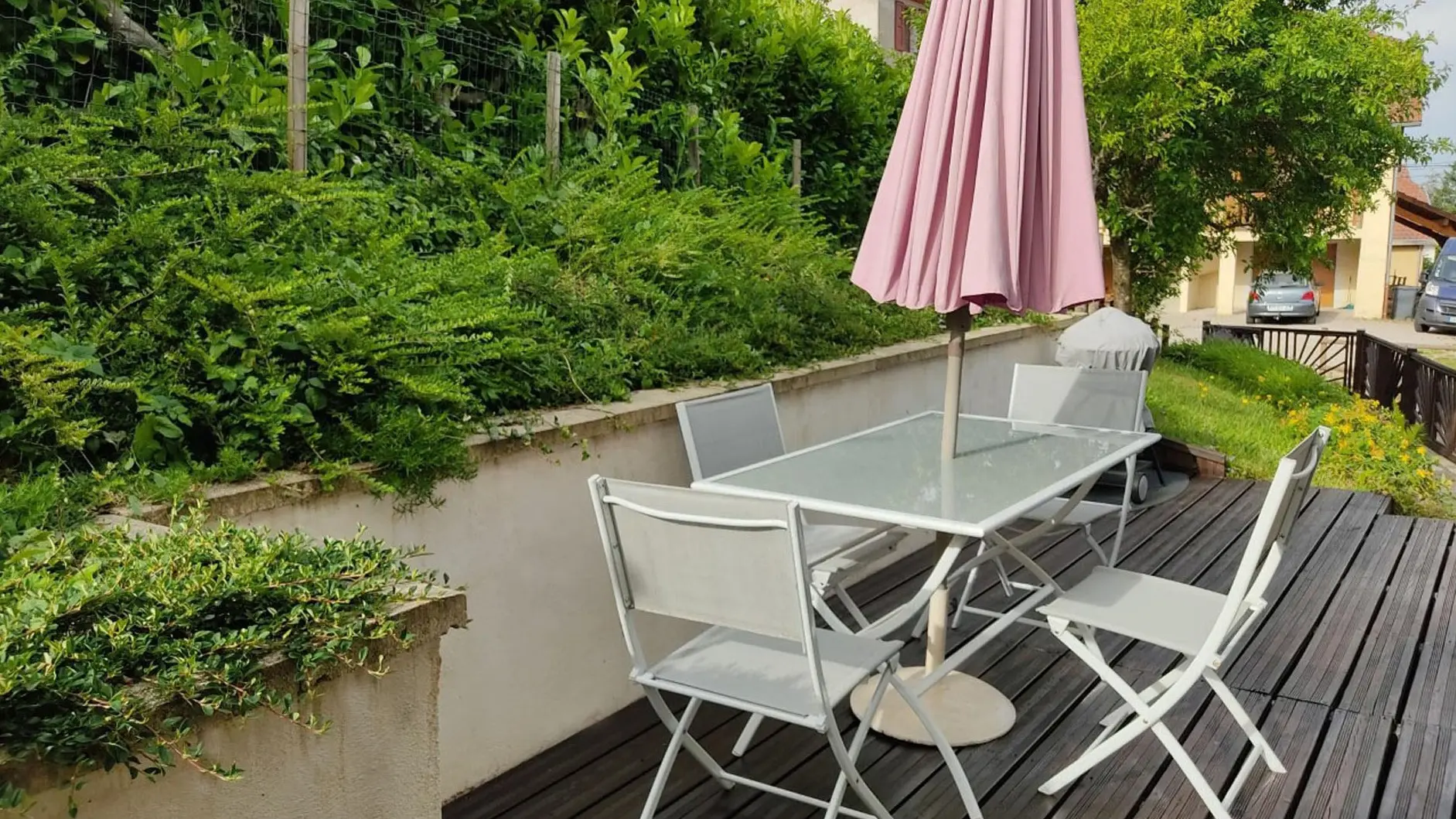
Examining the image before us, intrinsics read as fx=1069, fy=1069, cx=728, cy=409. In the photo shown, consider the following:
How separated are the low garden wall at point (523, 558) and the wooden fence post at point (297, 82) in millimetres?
1374

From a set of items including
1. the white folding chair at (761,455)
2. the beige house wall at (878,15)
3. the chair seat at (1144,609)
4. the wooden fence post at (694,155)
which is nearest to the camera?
the chair seat at (1144,609)

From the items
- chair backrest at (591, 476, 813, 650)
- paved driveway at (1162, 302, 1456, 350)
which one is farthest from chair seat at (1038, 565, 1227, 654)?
paved driveway at (1162, 302, 1456, 350)

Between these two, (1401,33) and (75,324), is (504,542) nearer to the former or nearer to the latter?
(75,324)

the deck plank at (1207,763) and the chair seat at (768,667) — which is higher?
the chair seat at (768,667)

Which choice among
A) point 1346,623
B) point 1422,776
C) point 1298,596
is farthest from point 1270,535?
point 1298,596

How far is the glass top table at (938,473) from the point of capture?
2914mm

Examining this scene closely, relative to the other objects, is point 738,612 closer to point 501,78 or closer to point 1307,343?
point 501,78

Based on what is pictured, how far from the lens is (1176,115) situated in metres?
11.4

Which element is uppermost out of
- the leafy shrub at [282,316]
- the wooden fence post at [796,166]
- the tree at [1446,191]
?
the tree at [1446,191]

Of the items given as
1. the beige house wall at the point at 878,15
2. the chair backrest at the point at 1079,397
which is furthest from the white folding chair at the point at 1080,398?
the beige house wall at the point at 878,15

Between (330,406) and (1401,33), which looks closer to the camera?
(330,406)

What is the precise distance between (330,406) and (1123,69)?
33.9 feet

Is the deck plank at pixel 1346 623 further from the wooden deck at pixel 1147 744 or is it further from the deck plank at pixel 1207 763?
the deck plank at pixel 1207 763

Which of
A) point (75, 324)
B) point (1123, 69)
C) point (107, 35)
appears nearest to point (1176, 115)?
point (1123, 69)
